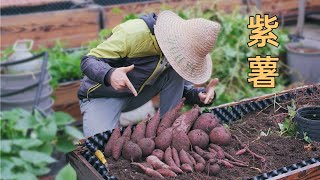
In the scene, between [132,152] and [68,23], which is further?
[68,23]

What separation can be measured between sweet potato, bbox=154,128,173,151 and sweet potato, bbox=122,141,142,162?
0.44 ft

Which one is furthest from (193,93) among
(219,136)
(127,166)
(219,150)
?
(127,166)

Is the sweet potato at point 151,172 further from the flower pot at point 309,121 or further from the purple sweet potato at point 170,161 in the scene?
the flower pot at point 309,121

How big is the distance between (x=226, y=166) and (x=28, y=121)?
188 cm

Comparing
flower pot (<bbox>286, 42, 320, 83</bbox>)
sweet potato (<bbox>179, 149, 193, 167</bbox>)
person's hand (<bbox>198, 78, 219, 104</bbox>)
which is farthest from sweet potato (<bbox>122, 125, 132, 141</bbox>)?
flower pot (<bbox>286, 42, 320, 83</bbox>)

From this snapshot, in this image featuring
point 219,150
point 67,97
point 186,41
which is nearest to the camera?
point 219,150

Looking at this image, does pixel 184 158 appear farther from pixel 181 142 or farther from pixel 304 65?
pixel 304 65

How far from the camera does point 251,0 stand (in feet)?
24.0

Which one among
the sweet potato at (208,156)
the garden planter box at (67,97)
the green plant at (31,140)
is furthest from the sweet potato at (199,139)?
the garden planter box at (67,97)

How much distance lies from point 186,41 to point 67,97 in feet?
8.12

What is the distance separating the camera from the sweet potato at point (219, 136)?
257 cm

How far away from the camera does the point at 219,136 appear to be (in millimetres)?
2570

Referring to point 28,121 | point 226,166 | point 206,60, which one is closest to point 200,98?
point 206,60

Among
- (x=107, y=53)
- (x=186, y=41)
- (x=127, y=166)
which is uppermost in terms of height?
(x=186, y=41)
